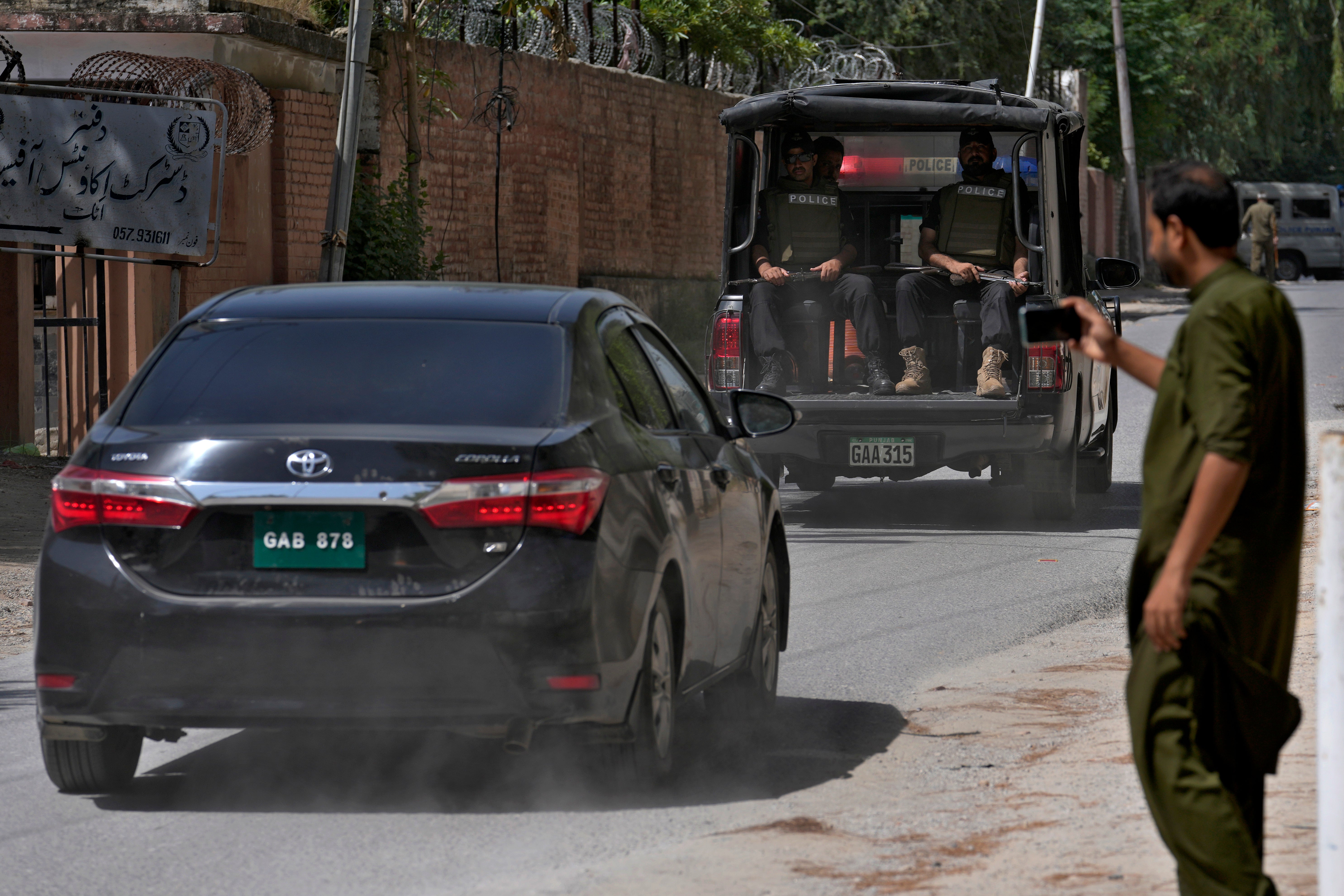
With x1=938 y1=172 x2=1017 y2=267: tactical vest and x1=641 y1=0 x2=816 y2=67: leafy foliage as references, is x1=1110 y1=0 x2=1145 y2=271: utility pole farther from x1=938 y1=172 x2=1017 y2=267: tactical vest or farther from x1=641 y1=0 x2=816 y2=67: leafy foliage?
x1=938 y1=172 x2=1017 y2=267: tactical vest

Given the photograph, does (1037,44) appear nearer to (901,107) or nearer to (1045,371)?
(901,107)

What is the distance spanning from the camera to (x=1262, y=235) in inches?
1663

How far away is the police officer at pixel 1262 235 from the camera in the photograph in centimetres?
4181

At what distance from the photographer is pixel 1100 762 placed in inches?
230

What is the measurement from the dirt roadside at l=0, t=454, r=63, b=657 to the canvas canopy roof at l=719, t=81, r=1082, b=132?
5040 millimetres

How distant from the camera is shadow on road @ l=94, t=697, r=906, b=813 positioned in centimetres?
547

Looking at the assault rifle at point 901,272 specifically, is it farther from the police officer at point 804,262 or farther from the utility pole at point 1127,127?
the utility pole at point 1127,127

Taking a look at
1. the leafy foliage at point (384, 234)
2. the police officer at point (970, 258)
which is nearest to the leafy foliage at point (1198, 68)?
the leafy foliage at point (384, 234)

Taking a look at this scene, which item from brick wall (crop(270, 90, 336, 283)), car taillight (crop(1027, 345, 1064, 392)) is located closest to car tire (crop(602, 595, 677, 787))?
car taillight (crop(1027, 345, 1064, 392))

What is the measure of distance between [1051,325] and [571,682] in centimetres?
169

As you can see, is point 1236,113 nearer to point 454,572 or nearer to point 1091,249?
point 1091,249

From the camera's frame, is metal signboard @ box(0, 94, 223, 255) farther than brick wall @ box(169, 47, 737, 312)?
No

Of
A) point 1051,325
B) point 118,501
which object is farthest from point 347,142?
point 1051,325

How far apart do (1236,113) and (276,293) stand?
167 feet
